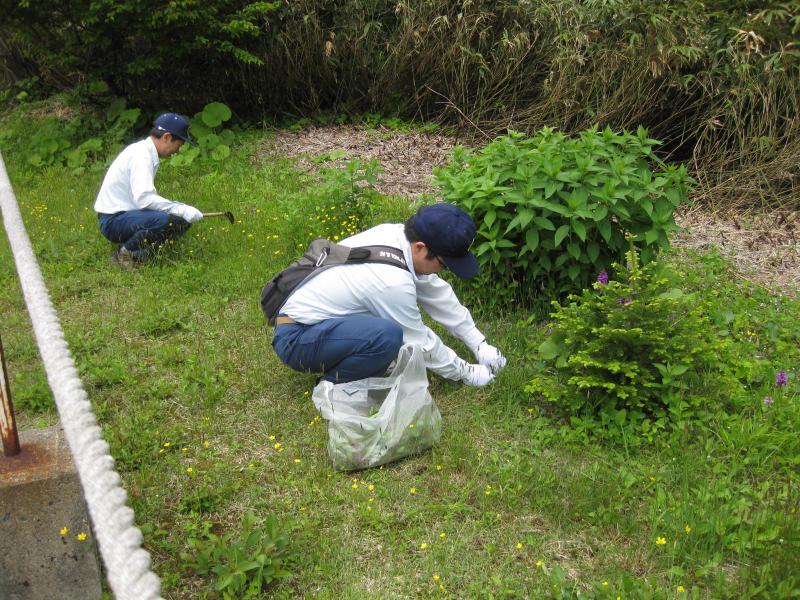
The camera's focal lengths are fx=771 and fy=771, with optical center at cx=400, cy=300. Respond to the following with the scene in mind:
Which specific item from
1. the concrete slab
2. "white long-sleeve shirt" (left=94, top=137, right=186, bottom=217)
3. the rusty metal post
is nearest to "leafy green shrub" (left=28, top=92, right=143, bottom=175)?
"white long-sleeve shirt" (left=94, top=137, right=186, bottom=217)

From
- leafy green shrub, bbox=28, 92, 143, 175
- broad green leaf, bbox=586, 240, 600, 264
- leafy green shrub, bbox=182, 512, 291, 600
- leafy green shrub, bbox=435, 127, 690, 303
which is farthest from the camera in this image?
leafy green shrub, bbox=28, 92, 143, 175

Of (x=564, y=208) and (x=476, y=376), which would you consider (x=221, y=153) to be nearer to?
(x=564, y=208)

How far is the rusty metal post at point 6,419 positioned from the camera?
7.94 feet

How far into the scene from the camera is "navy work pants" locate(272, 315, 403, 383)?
3.69 metres

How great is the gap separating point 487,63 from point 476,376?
5.46m

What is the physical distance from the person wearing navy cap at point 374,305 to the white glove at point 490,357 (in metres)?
0.25

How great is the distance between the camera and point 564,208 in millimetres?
4332

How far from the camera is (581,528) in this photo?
3154 millimetres

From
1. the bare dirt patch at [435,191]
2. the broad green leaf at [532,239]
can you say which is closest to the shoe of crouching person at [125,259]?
the bare dirt patch at [435,191]

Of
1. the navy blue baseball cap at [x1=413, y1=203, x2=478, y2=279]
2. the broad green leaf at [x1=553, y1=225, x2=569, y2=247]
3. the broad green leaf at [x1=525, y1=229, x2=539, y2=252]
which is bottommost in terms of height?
the broad green leaf at [x1=525, y1=229, x2=539, y2=252]

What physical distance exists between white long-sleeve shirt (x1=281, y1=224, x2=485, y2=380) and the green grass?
0.42 meters

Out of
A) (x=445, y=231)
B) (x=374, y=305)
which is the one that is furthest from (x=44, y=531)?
(x=445, y=231)

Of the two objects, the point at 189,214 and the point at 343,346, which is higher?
the point at 343,346

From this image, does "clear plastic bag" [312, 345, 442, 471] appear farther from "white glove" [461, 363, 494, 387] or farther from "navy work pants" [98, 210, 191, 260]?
"navy work pants" [98, 210, 191, 260]
